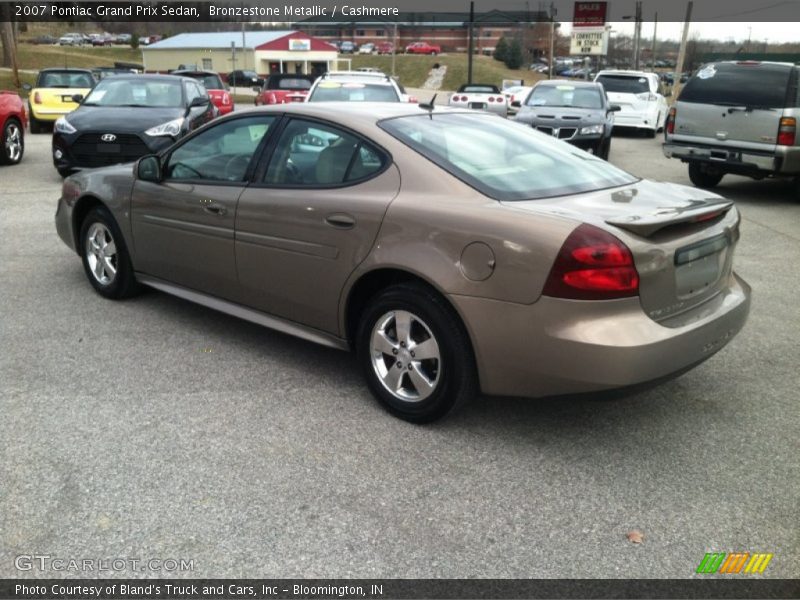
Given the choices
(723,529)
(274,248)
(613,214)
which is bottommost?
(723,529)

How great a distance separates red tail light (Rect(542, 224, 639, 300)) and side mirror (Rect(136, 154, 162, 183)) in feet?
9.82

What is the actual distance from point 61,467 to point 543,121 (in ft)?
37.6

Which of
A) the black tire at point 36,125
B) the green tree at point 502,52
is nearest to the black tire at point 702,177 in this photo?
the black tire at point 36,125

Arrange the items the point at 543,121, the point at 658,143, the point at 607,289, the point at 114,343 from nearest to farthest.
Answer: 1. the point at 607,289
2. the point at 114,343
3. the point at 543,121
4. the point at 658,143

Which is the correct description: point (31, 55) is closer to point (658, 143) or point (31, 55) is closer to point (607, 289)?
point (658, 143)

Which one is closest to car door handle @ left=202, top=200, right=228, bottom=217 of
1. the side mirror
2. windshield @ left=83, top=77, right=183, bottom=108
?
the side mirror

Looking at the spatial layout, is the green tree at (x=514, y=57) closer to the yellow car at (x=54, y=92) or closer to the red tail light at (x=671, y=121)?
the yellow car at (x=54, y=92)

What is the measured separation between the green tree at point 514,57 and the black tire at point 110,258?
84777 mm

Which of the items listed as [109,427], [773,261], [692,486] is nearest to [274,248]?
[109,427]

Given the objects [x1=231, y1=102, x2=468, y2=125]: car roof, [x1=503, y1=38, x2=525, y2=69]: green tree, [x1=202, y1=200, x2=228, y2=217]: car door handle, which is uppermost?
[x1=503, y1=38, x2=525, y2=69]: green tree

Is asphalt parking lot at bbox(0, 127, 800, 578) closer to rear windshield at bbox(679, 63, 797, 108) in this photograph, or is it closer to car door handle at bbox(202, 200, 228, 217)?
car door handle at bbox(202, 200, 228, 217)

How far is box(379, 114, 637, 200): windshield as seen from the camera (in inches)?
Result: 146

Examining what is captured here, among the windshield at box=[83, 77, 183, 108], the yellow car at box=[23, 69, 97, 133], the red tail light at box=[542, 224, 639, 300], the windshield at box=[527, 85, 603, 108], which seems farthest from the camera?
the yellow car at box=[23, 69, 97, 133]

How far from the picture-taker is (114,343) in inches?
190
